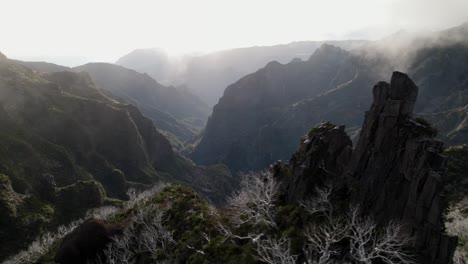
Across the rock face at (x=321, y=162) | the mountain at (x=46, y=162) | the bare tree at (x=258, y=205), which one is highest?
the rock face at (x=321, y=162)

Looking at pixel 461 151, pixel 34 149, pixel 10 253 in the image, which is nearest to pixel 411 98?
pixel 461 151

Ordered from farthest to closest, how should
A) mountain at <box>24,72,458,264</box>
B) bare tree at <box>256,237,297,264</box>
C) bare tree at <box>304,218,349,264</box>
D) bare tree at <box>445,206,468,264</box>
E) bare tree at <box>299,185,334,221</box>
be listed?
1. bare tree at <box>445,206,468,264</box>
2. bare tree at <box>299,185,334,221</box>
3. mountain at <box>24,72,458,264</box>
4. bare tree at <box>256,237,297,264</box>
5. bare tree at <box>304,218,349,264</box>

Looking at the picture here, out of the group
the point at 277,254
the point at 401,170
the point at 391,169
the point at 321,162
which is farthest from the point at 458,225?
the point at 277,254

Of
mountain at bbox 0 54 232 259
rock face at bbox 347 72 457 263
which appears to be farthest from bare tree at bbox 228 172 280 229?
mountain at bbox 0 54 232 259

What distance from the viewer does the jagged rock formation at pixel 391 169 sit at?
3425 cm

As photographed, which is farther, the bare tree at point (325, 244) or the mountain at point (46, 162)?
the mountain at point (46, 162)

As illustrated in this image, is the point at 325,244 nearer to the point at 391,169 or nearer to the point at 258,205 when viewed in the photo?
the point at 258,205

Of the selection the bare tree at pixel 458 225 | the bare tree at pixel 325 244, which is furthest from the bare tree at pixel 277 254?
the bare tree at pixel 458 225

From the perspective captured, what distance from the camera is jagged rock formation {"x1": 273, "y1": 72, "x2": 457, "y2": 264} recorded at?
34.2 m

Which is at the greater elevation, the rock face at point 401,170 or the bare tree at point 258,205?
the rock face at point 401,170

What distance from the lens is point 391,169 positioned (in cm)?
4081

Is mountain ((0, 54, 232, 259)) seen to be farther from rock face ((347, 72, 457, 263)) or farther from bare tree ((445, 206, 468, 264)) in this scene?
bare tree ((445, 206, 468, 264))

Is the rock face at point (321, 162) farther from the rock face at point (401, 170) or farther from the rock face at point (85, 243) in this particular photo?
the rock face at point (85, 243)

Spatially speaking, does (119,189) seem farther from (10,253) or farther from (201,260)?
(201,260)
